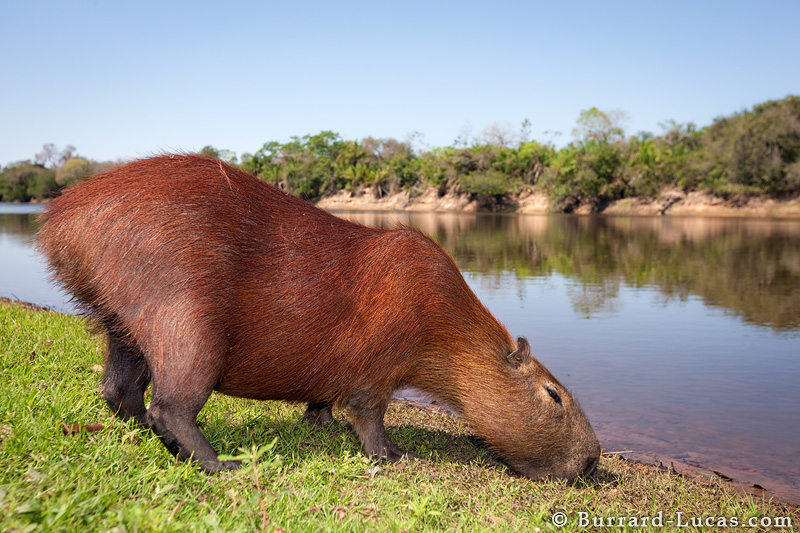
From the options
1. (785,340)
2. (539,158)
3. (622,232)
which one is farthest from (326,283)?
(539,158)

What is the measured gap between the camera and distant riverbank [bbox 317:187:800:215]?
141ft

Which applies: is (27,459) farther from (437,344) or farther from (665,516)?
(665,516)

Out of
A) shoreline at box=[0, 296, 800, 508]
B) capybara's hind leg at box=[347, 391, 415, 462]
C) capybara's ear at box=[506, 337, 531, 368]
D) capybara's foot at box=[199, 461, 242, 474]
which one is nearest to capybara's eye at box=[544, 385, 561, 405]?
capybara's ear at box=[506, 337, 531, 368]

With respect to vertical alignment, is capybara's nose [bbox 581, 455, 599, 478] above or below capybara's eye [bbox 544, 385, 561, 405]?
below

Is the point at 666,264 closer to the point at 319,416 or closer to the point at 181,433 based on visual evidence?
the point at 319,416

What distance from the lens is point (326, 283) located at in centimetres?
338

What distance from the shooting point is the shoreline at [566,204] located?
141 ft

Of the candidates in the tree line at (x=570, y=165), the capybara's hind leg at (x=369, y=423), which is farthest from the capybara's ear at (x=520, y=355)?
the tree line at (x=570, y=165)

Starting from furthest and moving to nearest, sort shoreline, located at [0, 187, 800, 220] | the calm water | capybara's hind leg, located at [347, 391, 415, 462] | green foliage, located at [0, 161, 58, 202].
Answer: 1. green foliage, located at [0, 161, 58, 202]
2. shoreline, located at [0, 187, 800, 220]
3. the calm water
4. capybara's hind leg, located at [347, 391, 415, 462]

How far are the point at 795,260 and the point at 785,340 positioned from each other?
36.9 ft

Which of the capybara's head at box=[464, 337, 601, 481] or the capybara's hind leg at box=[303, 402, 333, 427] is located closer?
the capybara's head at box=[464, 337, 601, 481]

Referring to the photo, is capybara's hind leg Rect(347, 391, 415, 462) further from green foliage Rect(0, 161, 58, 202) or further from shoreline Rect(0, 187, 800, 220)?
green foliage Rect(0, 161, 58, 202)

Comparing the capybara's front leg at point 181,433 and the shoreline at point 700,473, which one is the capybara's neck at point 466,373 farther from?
the capybara's front leg at point 181,433

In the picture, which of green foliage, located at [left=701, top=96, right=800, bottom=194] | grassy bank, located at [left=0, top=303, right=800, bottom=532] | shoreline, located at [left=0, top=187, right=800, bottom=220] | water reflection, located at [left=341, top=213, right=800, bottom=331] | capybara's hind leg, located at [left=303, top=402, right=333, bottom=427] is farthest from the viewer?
shoreline, located at [left=0, top=187, right=800, bottom=220]
